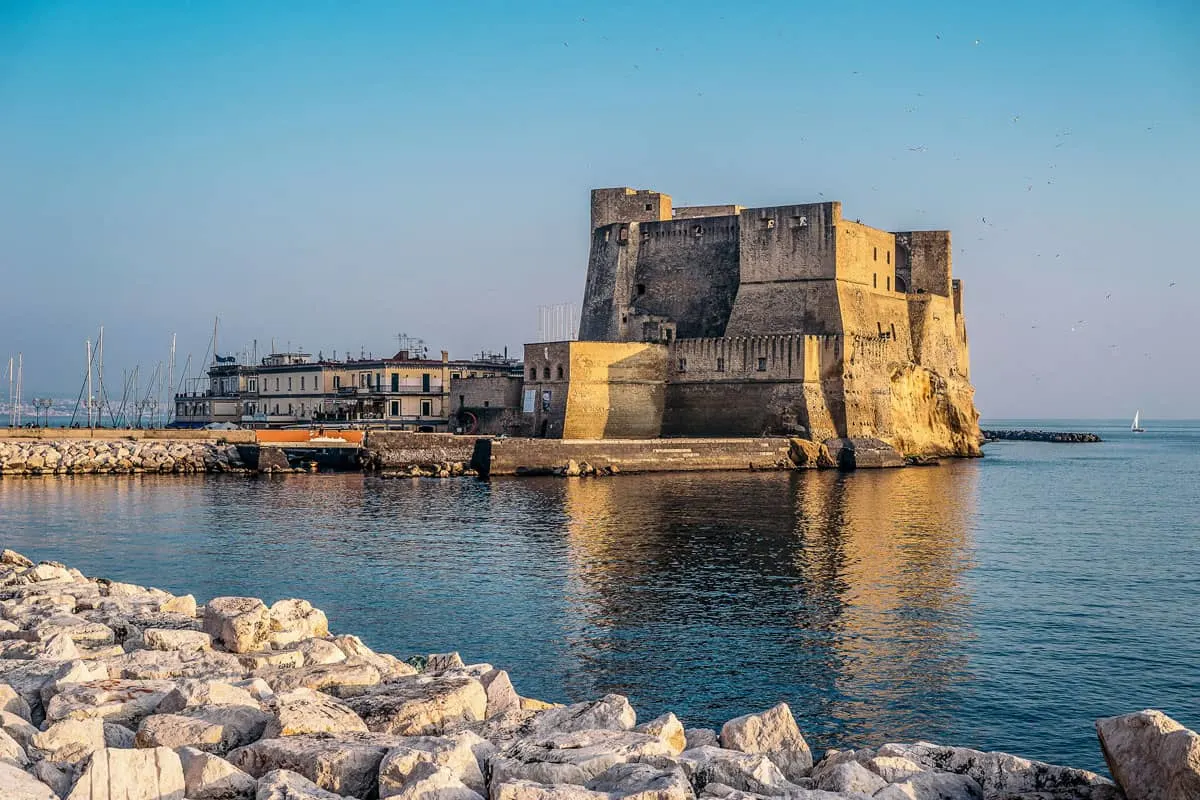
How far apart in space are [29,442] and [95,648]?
1235 inches

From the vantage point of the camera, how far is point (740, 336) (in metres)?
39.4

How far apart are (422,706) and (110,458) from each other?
102 ft

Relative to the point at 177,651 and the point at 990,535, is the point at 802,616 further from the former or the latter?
the point at 990,535


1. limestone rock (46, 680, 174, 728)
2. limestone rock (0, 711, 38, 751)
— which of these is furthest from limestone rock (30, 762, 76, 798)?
limestone rock (46, 680, 174, 728)

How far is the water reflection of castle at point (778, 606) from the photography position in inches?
402

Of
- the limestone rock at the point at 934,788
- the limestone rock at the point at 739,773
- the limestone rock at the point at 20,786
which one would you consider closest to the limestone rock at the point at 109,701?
the limestone rock at the point at 20,786

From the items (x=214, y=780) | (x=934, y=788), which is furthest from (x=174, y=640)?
(x=934, y=788)

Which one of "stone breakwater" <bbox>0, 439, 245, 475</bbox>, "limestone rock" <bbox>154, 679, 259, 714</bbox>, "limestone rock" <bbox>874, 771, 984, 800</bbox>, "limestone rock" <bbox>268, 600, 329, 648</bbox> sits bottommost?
"limestone rock" <bbox>874, 771, 984, 800</bbox>

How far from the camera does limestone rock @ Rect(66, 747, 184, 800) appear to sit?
5020 mm

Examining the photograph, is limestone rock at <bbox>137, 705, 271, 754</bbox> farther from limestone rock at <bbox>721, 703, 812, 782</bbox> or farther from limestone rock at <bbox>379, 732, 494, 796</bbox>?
limestone rock at <bbox>721, 703, 812, 782</bbox>

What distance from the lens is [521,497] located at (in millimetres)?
27328

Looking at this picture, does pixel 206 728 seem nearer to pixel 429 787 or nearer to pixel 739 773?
pixel 429 787

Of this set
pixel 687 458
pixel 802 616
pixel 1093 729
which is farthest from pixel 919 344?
pixel 1093 729

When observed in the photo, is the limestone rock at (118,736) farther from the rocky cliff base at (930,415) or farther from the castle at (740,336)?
the rocky cliff base at (930,415)
